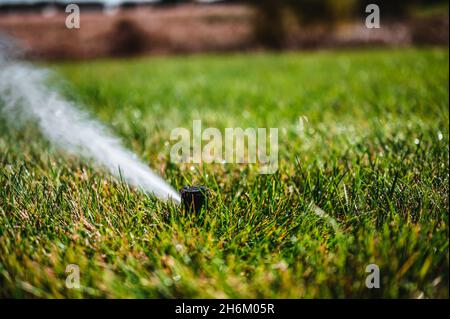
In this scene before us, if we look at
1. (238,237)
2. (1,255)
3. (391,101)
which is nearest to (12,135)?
(1,255)

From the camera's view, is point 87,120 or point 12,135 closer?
point 12,135

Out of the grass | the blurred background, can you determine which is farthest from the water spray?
the blurred background

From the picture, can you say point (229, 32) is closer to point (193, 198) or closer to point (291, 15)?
point (291, 15)

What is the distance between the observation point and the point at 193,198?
1.36 meters

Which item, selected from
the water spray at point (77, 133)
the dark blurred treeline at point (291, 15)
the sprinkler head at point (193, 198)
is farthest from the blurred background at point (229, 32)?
the sprinkler head at point (193, 198)

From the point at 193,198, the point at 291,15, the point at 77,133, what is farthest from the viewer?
the point at 291,15

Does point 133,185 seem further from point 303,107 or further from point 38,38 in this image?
point 38,38

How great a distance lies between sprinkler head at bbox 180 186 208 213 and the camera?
136 centimetres

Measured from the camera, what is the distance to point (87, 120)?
3225 mm

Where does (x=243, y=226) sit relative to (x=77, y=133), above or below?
below

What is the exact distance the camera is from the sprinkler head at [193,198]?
1.36 meters

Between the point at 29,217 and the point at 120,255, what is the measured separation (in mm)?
495

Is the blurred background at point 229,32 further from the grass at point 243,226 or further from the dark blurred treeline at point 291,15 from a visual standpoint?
the grass at point 243,226

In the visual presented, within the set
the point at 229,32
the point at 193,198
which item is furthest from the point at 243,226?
the point at 229,32
